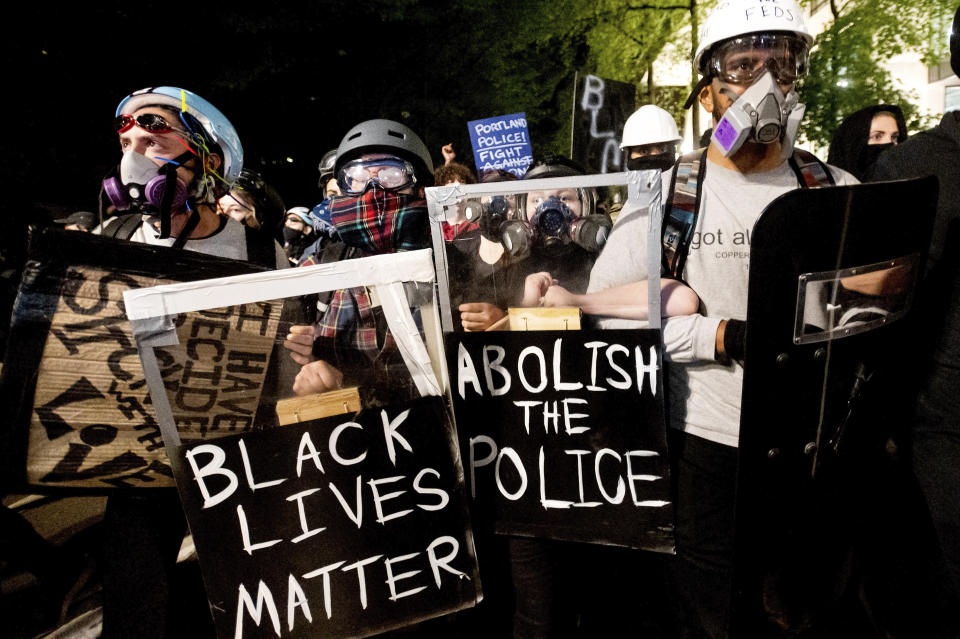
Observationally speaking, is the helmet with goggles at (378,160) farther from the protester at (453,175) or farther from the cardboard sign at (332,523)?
the cardboard sign at (332,523)

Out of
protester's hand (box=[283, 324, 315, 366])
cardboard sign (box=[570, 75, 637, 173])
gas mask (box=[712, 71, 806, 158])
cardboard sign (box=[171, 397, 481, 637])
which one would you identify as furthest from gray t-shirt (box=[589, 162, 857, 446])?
cardboard sign (box=[570, 75, 637, 173])

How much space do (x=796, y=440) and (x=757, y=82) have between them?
3.54ft

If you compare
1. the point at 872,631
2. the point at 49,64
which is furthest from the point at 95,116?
the point at 872,631

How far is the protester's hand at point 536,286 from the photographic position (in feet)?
5.01

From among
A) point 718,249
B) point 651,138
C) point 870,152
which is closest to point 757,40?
point 718,249

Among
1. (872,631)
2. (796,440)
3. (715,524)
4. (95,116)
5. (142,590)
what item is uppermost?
(95,116)

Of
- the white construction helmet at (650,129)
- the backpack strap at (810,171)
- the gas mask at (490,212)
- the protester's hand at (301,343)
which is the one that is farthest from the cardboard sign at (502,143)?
the protester's hand at (301,343)

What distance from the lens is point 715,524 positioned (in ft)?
5.43

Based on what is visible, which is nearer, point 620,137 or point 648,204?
point 648,204

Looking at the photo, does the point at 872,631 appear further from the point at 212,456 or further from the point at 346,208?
the point at 346,208

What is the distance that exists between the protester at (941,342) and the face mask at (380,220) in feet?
5.84

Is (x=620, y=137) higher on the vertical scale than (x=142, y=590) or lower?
higher

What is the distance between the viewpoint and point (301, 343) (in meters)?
1.40

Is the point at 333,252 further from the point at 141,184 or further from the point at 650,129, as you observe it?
→ the point at 650,129
